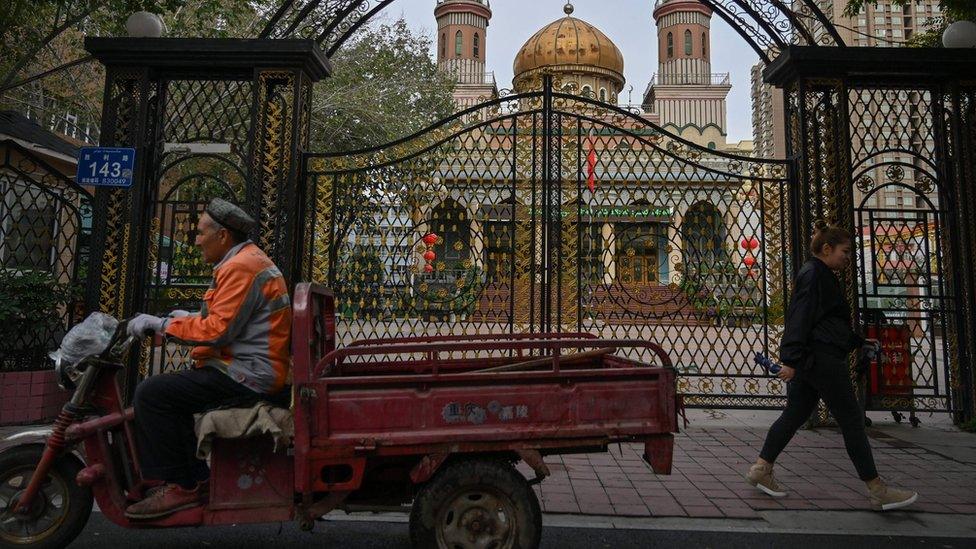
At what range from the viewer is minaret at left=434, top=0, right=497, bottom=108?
4303cm

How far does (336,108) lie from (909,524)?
14.7m

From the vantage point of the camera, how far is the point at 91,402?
10.6ft

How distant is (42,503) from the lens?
124 inches

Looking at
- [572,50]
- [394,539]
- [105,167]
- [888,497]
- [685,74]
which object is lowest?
[394,539]

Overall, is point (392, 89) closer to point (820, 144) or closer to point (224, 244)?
point (820, 144)

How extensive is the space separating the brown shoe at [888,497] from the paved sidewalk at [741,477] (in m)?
0.12

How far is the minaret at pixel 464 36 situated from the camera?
4303 centimetres

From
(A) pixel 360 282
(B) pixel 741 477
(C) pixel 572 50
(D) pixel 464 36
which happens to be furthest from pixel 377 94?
(D) pixel 464 36

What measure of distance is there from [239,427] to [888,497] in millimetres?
3972

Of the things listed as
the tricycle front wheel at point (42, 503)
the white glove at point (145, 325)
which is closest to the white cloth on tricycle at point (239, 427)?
the white glove at point (145, 325)

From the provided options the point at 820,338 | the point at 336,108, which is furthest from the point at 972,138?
the point at 336,108

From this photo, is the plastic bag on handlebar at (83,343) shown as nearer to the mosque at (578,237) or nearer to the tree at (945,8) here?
the mosque at (578,237)

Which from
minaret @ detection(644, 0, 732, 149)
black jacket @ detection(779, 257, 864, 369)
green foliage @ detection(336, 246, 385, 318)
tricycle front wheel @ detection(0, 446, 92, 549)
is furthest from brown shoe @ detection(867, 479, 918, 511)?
minaret @ detection(644, 0, 732, 149)

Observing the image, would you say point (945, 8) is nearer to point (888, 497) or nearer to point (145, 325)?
point (888, 497)
